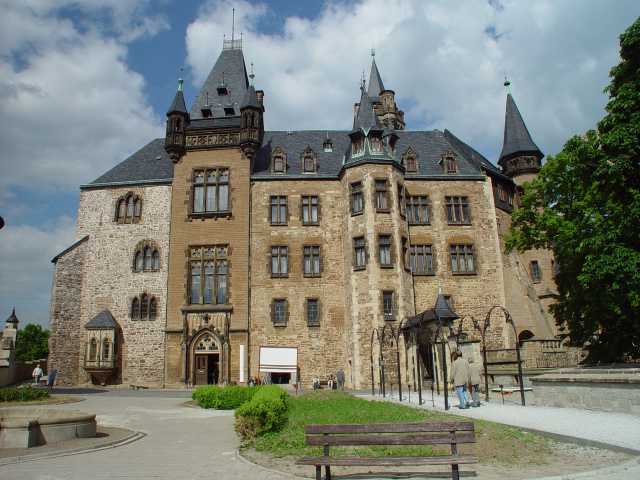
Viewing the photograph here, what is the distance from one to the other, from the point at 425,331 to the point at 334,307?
6057 millimetres

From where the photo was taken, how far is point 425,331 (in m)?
28.2

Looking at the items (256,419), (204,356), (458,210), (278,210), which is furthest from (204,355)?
(256,419)

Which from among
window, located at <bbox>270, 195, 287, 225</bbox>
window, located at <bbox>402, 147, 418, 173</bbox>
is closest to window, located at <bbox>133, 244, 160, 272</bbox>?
window, located at <bbox>270, 195, 287, 225</bbox>

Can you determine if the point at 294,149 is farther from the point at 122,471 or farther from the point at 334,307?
the point at 122,471

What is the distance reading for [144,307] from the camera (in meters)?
32.3

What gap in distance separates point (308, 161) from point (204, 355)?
14.0m

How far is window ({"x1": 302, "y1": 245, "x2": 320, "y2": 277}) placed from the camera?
3246 cm

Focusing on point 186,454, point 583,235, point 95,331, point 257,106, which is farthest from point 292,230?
point 186,454

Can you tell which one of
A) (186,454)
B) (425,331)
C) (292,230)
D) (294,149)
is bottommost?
(186,454)

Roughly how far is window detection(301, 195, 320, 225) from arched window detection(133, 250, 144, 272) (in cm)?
1044

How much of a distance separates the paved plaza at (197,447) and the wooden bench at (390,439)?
103 cm

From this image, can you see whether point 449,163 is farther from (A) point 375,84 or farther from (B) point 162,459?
(B) point 162,459

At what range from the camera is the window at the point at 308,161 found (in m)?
34.5

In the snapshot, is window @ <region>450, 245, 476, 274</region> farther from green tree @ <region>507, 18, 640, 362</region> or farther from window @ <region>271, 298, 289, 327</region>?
window @ <region>271, 298, 289, 327</region>
